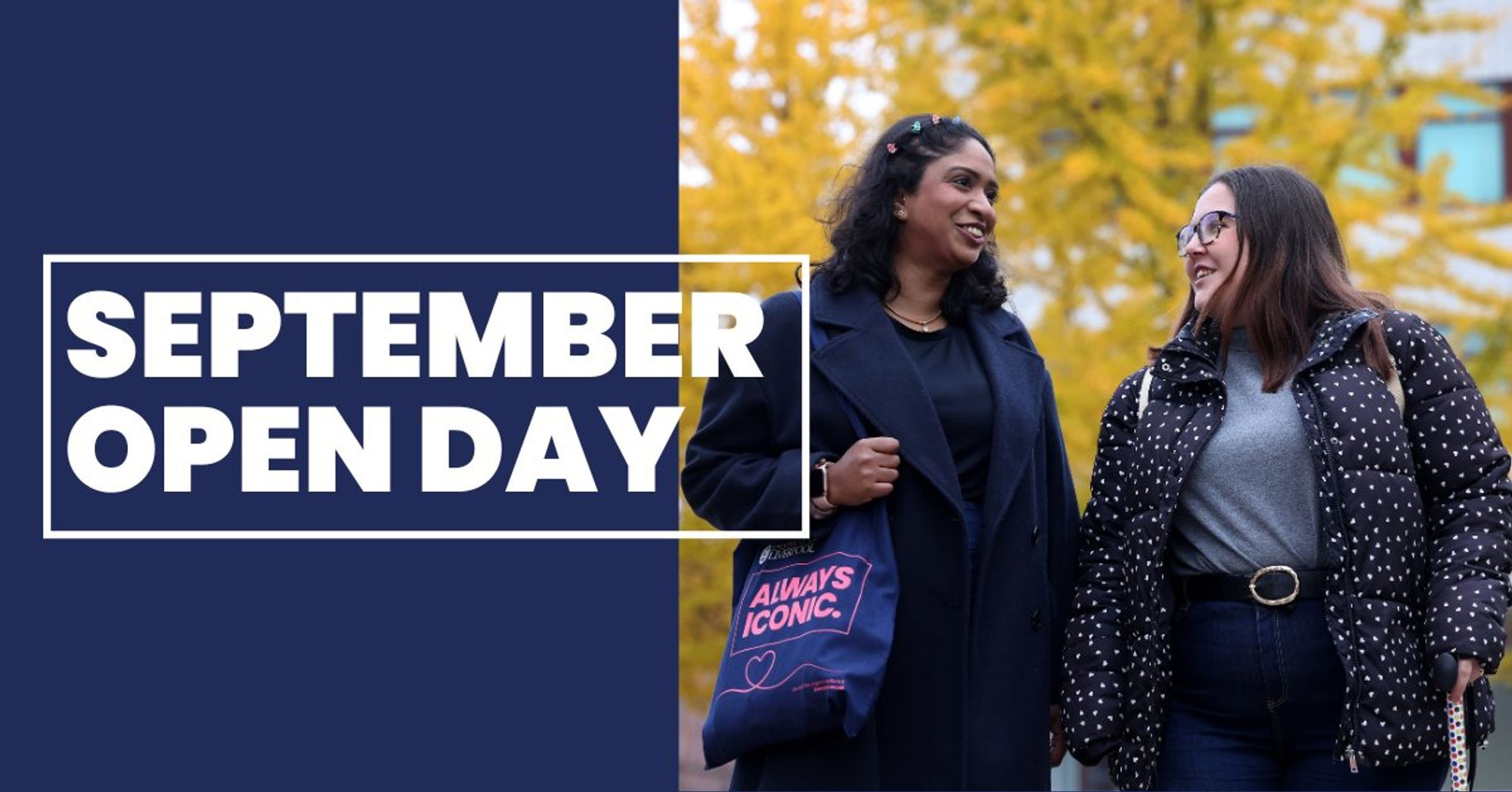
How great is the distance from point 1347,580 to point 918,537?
2.98ft

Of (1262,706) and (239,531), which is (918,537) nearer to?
(1262,706)

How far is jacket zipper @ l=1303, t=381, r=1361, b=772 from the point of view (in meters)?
4.04

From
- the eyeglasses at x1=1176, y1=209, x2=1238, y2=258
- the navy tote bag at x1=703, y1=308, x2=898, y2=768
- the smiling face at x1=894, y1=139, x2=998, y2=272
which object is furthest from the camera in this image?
the smiling face at x1=894, y1=139, x2=998, y2=272

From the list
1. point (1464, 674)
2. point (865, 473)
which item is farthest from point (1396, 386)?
point (865, 473)

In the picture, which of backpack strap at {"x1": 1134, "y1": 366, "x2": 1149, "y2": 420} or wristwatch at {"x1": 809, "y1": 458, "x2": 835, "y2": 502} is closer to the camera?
wristwatch at {"x1": 809, "y1": 458, "x2": 835, "y2": 502}

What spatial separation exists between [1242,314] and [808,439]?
0.99m

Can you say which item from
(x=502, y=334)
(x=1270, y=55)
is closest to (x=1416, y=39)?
(x=1270, y=55)

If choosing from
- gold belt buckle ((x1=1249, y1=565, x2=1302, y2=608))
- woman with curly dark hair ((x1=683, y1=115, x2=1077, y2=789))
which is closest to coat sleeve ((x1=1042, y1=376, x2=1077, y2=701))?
woman with curly dark hair ((x1=683, y1=115, x2=1077, y2=789))

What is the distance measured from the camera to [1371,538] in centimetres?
407

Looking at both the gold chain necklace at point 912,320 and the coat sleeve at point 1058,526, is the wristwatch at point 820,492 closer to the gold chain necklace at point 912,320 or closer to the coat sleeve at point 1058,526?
the gold chain necklace at point 912,320

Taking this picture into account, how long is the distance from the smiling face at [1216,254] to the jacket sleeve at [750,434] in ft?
2.93

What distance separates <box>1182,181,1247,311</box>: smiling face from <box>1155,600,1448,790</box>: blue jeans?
71 cm

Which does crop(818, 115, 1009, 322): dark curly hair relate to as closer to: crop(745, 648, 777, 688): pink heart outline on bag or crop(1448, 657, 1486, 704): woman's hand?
crop(745, 648, 777, 688): pink heart outline on bag

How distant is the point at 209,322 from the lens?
5.21 meters
